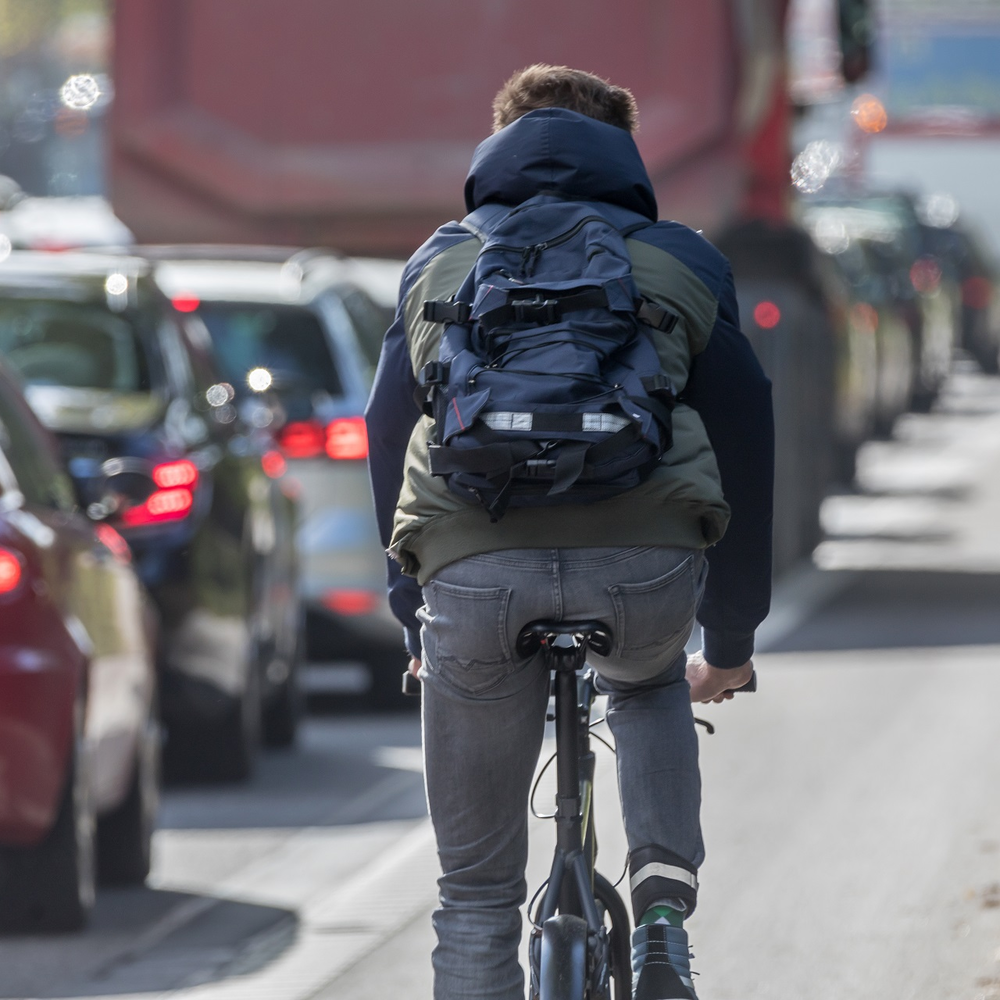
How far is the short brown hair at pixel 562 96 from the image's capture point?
15.1 ft

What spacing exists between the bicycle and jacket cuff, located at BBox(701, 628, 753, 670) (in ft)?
0.69

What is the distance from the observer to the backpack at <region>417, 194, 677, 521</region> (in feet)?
13.8

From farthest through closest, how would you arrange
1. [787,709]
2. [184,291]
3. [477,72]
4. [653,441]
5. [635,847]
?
[477,72], [184,291], [787,709], [635,847], [653,441]

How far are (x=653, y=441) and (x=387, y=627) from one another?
24.7 ft

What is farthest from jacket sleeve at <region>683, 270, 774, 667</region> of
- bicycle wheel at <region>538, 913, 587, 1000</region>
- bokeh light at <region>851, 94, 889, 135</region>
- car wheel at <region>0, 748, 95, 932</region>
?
bokeh light at <region>851, 94, 889, 135</region>

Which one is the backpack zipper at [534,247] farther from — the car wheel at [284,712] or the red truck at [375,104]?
the red truck at [375,104]

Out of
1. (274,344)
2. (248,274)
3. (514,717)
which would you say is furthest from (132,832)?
(248,274)

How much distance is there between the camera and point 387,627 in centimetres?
1170

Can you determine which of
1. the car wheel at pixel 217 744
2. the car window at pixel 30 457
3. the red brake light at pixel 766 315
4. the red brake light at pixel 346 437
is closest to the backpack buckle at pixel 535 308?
the car window at pixel 30 457

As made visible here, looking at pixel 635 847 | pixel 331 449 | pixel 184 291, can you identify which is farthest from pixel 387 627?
pixel 635 847

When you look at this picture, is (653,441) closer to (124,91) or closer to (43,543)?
(43,543)

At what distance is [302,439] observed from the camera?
11.8 meters

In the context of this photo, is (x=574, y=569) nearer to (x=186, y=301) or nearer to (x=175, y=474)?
(x=175, y=474)

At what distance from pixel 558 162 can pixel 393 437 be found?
492 millimetres
